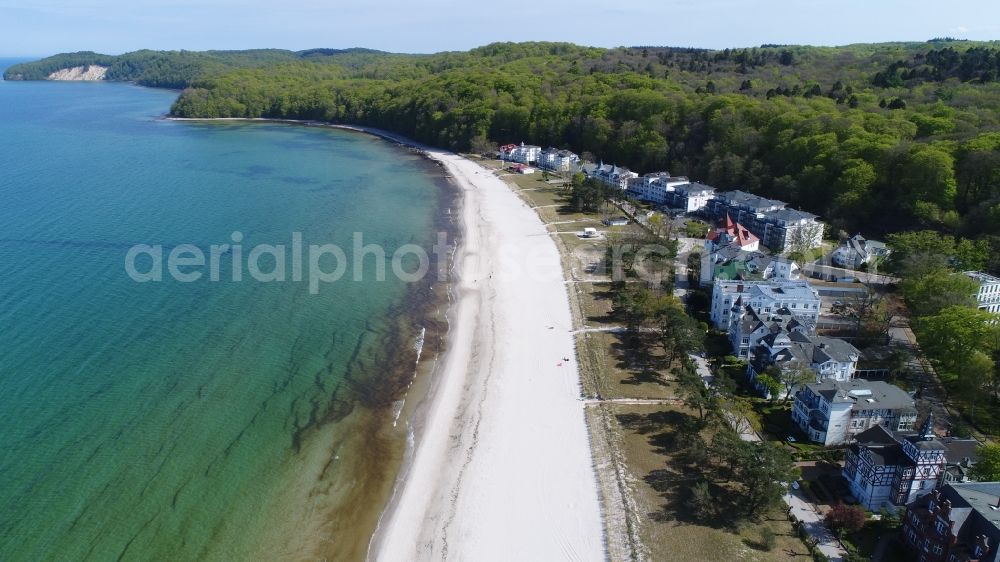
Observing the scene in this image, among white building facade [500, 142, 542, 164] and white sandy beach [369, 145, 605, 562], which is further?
white building facade [500, 142, 542, 164]

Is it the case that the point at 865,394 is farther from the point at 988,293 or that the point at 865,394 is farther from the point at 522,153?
the point at 522,153

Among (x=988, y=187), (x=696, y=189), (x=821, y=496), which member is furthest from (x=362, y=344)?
(x=988, y=187)

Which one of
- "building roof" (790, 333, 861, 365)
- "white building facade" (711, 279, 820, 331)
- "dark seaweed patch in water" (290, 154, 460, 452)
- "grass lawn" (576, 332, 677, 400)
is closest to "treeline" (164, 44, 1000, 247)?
"white building facade" (711, 279, 820, 331)

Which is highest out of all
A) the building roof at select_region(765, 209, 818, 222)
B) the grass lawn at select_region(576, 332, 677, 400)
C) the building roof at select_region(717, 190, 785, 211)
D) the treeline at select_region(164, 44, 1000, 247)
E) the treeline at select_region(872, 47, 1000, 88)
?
the treeline at select_region(872, 47, 1000, 88)

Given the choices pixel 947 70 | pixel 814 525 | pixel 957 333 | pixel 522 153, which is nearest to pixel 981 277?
pixel 957 333

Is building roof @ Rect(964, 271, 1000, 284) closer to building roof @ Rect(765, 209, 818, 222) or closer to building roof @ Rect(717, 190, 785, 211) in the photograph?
building roof @ Rect(765, 209, 818, 222)

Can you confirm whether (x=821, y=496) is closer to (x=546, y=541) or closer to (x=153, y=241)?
(x=546, y=541)

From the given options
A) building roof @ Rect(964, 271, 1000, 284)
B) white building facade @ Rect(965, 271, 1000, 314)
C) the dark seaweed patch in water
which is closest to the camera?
the dark seaweed patch in water

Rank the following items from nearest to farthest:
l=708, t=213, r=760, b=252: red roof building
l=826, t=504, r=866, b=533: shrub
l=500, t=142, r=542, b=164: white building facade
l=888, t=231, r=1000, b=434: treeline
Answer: l=826, t=504, r=866, b=533: shrub < l=888, t=231, r=1000, b=434: treeline < l=708, t=213, r=760, b=252: red roof building < l=500, t=142, r=542, b=164: white building facade
